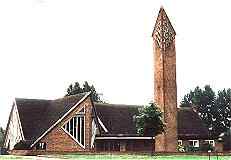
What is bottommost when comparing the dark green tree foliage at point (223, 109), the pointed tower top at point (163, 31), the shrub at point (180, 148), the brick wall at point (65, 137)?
the shrub at point (180, 148)

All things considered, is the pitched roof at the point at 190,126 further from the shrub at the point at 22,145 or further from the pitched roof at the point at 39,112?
the shrub at the point at 22,145

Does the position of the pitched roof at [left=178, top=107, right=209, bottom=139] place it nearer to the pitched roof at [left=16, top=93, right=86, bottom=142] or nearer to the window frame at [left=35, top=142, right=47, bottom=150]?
the pitched roof at [left=16, top=93, right=86, bottom=142]

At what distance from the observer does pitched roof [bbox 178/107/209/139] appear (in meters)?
77.1

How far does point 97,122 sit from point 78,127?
2689 millimetres

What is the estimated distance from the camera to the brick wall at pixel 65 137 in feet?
210

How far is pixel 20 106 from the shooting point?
226 feet

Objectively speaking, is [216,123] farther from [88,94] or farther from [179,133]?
[88,94]

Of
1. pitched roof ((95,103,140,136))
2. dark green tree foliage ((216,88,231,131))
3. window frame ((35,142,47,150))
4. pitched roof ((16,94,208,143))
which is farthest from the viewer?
dark green tree foliage ((216,88,231,131))

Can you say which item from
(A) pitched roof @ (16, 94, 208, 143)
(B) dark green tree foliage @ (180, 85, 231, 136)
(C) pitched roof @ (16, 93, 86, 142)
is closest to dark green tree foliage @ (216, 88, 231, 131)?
(B) dark green tree foliage @ (180, 85, 231, 136)

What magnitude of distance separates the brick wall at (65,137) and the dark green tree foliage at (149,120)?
873 centimetres

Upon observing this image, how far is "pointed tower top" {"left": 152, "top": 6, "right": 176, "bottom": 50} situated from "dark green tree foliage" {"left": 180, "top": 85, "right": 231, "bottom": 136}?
133ft

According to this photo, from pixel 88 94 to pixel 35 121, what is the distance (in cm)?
777

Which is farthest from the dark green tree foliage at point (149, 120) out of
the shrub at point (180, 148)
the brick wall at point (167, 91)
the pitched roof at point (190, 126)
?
the pitched roof at point (190, 126)

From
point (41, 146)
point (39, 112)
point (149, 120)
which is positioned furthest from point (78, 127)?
point (149, 120)
